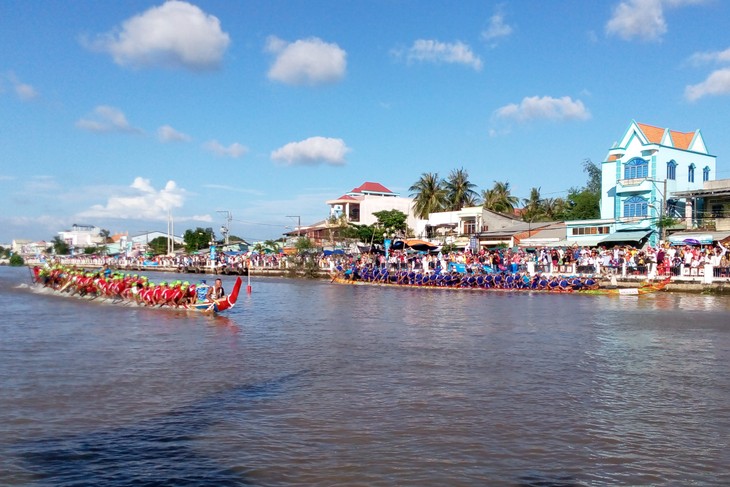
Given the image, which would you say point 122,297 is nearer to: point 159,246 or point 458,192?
point 458,192

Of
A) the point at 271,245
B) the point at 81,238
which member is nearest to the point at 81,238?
the point at 81,238

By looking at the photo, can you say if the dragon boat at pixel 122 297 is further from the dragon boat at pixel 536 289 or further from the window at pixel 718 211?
the window at pixel 718 211

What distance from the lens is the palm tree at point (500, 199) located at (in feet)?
214

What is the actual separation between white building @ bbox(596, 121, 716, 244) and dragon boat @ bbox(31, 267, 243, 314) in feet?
89.1

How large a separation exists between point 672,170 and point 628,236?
588 centimetres

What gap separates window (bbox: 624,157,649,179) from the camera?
42.7m

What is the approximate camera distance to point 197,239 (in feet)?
307

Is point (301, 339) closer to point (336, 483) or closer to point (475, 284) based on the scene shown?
point (336, 483)

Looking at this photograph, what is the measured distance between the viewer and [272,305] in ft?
94.9

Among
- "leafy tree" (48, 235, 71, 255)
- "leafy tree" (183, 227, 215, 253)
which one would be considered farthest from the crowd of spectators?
"leafy tree" (48, 235, 71, 255)

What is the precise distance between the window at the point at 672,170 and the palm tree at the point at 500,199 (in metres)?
23.2

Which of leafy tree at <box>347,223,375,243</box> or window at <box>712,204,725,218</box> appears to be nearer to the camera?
window at <box>712,204,725,218</box>

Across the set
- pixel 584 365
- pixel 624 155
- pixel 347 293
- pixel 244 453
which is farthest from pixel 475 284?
pixel 244 453

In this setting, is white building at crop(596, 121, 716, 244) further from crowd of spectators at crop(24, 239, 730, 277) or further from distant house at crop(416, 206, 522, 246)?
distant house at crop(416, 206, 522, 246)
